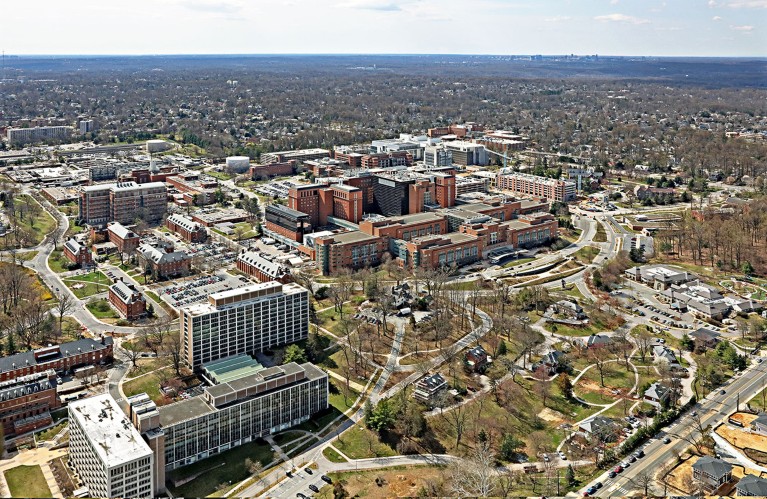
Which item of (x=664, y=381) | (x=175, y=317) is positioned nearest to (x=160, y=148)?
(x=175, y=317)

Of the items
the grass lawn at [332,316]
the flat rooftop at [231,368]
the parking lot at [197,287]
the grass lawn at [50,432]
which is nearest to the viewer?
the grass lawn at [50,432]

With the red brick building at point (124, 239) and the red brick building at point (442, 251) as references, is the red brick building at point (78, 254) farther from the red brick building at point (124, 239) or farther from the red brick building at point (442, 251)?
the red brick building at point (442, 251)

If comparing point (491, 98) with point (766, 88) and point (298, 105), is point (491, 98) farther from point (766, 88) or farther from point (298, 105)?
point (766, 88)

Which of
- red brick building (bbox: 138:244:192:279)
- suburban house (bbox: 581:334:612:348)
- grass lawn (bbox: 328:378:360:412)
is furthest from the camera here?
red brick building (bbox: 138:244:192:279)

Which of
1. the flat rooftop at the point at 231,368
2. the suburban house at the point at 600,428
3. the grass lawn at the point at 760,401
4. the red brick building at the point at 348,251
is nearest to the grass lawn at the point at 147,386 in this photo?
the flat rooftop at the point at 231,368

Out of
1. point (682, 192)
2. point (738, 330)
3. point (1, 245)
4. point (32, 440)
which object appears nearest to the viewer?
point (32, 440)

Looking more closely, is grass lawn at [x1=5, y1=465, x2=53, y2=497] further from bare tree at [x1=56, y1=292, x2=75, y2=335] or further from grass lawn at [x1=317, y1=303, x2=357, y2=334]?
grass lawn at [x1=317, y1=303, x2=357, y2=334]

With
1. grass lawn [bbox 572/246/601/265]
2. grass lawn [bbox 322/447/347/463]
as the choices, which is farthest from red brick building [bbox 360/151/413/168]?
grass lawn [bbox 322/447/347/463]
